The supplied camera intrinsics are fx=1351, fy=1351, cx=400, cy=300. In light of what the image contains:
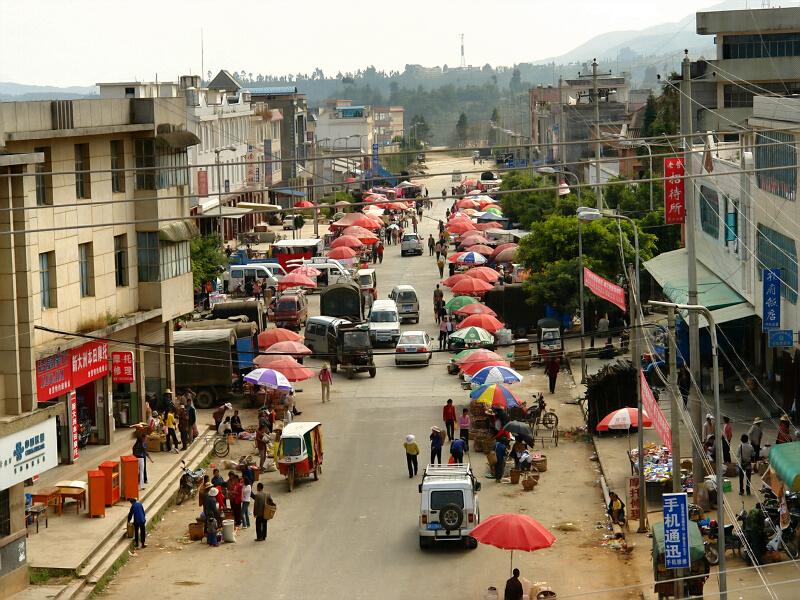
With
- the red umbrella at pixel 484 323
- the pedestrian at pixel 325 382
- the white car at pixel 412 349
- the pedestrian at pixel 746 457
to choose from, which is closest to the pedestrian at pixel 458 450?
the pedestrian at pixel 746 457

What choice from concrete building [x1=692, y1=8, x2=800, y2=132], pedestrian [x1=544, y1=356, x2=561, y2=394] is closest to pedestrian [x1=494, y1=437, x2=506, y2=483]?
pedestrian [x1=544, y1=356, x2=561, y2=394]

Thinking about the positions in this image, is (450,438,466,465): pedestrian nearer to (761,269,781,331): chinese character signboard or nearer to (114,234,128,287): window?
(761,269,781,331): chinese character signboard

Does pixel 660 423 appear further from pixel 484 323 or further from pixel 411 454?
pixel 484 323

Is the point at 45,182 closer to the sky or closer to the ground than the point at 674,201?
closer to the sky

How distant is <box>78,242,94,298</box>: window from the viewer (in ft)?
107

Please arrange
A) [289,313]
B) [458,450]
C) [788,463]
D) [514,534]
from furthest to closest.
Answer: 1. [289,313]
2. [458,450]
3. [788,463]
4. [514,534]

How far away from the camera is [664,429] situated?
76.2ft

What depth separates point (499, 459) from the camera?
31.0 meters

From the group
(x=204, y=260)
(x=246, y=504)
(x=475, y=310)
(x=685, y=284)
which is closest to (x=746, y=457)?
(x=246, y=504)

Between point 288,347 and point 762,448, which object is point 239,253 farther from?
point 762,448

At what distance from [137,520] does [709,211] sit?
84.6ft

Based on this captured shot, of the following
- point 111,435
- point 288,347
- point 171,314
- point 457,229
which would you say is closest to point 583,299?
point 288,347

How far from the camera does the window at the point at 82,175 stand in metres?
32.2

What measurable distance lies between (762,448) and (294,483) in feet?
34.8
